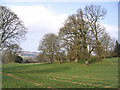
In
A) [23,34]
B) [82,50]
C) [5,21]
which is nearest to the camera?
[5,21]

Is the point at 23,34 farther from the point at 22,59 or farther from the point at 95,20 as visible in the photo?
the point at 22,59

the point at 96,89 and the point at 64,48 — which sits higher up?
the point at 64,48

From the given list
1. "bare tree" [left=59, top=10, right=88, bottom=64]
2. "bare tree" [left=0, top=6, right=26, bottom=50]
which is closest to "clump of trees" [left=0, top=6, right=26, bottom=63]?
"bare tree" [left=0, top=6, right=26, bottom=50]

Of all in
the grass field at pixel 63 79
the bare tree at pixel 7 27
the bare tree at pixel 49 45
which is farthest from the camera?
the bare tree at pixel 49 45

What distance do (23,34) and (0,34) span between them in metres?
5.96

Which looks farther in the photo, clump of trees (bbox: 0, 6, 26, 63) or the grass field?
clump of trees (bbox: 0, 6, 26, 63)

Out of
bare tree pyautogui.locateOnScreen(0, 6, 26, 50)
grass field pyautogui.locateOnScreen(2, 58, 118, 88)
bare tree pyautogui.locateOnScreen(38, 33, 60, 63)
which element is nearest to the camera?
grass field pyautogui.locateOnScreen(2, 58, 118, 88)

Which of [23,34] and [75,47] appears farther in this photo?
[75,47]

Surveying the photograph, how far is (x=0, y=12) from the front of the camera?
23062mm

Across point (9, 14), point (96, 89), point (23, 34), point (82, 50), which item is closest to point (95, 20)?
point (82, 50)

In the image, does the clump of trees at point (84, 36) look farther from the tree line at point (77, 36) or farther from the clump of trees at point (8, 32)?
the clump of trees at point (8, 32)

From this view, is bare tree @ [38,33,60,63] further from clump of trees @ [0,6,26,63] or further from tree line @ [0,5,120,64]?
clump of trees @ [0,6,26,63]

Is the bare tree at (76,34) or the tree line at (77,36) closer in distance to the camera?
the tree line at (77,36)

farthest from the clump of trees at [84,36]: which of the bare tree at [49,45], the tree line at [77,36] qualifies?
the bare tree at [49,45]
